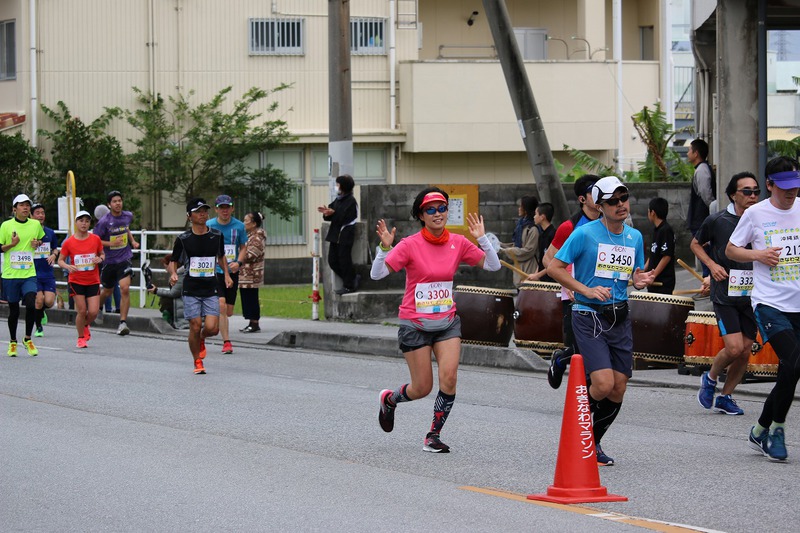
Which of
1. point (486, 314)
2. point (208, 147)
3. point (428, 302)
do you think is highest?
point (208, 147)

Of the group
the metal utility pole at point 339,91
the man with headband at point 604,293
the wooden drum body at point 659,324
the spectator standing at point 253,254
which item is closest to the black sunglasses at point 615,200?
the man with headband at point 604,293

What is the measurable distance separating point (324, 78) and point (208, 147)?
3.71 metres

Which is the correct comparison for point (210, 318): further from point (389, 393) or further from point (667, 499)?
point (667, 499)

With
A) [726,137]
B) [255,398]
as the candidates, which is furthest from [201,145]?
[255,398]

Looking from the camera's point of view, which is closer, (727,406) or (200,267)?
(727,406)

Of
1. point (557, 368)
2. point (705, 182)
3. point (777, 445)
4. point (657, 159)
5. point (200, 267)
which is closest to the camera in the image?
point (777, 445)

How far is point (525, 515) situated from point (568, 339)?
4.73m

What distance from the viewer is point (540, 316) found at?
14.2 m

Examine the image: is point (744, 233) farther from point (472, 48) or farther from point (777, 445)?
point (472, 48)

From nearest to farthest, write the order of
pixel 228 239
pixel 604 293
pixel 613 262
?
pixel 604 293 < pixel 613 262 < pixel 228 239

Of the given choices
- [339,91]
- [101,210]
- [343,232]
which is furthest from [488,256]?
[101,210]

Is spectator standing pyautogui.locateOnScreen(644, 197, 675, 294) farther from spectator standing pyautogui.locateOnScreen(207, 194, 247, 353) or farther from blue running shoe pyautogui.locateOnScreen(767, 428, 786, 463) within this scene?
spectator standing pyautogui.locateOnScreen(207, 194, 247, 353)

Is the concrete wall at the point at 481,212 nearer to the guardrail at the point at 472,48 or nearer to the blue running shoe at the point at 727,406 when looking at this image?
the blue running shoe at the point at 727,406

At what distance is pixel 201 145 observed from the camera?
32.3m
